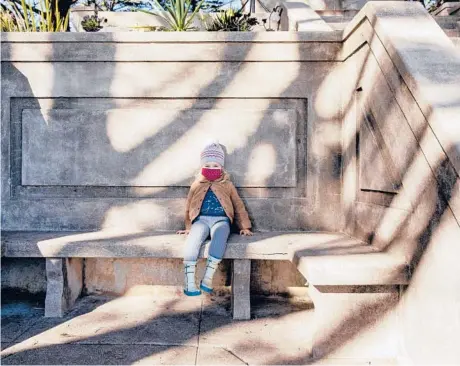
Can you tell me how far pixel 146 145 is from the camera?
391 centimetres

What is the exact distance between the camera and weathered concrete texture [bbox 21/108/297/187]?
12.8 ft

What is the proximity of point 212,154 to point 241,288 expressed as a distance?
1.15 m

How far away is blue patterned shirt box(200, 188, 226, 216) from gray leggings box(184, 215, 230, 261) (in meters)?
0.06

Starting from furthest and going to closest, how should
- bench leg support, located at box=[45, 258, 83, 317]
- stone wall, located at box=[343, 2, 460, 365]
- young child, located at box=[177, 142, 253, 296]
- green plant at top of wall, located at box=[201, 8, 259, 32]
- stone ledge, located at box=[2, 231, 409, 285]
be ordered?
green plant at top of wall, located at box=[201, 8, 259, 32], young child, located at box=[177, 142, 253, 296], bench leg support, located at box=[45, 258, 83, 317], stone ledge, located at box=[2, 231, 409, 285], stone wall, located at box=[343, 2, 460, 365]

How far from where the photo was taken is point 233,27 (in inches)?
222

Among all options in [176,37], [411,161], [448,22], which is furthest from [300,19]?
[411,161]

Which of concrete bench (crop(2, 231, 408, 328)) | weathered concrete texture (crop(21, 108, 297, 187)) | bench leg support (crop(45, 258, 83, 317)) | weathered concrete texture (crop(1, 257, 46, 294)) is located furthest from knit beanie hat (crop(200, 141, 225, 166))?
weathered concrete texture (crop(1, 257, 46, 294))

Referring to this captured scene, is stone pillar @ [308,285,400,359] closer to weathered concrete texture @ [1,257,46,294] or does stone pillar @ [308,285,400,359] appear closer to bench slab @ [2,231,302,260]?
bench slab @ [2,231,302,260]

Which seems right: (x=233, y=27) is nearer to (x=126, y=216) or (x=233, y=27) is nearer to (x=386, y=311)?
(x=126, y=216)

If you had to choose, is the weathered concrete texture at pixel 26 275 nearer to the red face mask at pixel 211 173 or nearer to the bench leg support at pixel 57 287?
the bench leg support at pixel 57 287

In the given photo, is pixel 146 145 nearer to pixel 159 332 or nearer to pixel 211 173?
pixel 211 173

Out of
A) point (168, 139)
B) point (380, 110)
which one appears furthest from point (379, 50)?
point (168, 139)

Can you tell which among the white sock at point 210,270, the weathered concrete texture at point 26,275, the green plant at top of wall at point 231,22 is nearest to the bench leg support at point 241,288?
the white sock at point 210,270

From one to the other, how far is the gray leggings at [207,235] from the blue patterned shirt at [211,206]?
57 mm
